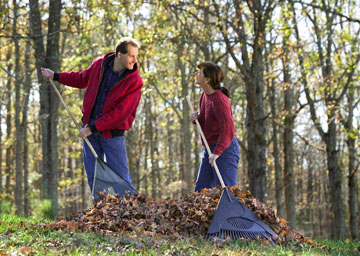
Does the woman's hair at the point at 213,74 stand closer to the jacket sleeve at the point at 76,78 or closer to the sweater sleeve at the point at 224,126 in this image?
the sweater sleeve at the point at 224,126

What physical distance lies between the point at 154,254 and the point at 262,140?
667 centimetres

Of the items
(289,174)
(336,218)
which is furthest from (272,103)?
(336,218)

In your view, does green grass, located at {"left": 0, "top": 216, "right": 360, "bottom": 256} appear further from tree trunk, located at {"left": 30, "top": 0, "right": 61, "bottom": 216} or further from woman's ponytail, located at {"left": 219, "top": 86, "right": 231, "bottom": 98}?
tree trunk, located at {"left": 30, "top": 0, "right": 61, "bottom": 216}

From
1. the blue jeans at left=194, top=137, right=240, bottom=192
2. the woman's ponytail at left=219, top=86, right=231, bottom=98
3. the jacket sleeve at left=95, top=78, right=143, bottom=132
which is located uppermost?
the woman's ponytail at left=219, top=86, right=231, bottom=98

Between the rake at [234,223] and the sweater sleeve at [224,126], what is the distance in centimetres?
61

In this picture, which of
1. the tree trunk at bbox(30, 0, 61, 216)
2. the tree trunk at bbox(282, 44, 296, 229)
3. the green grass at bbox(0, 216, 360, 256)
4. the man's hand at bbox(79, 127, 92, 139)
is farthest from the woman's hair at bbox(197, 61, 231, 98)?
the tree trunk at bbox(282, 44, 296, 229)

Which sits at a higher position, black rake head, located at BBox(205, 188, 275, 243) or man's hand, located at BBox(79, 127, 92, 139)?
man's hand, located at BBox(79, 127, 92, 139)

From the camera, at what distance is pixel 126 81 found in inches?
218

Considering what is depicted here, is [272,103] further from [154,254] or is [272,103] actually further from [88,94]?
[154,254]

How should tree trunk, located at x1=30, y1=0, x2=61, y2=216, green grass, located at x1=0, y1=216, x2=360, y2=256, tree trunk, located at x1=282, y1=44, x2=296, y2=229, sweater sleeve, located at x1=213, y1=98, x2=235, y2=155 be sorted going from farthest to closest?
tree trunk, located at x1=282, y1=44, x2=296, y2=229, tree trunk, located at x1=30, y1=0, x2=61, y2=216, sweater sleeve, located at x1=213, y1=98, x2=235, y2=155, green grass, located at x1=0, y1=216, x2=360, y2=256

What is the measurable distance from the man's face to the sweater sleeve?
1156 millimetres

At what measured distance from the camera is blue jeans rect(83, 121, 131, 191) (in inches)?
222

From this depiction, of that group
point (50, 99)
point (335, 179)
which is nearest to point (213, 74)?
point (50, 99)

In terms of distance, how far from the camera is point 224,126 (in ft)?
17.9
